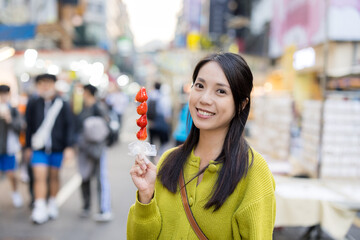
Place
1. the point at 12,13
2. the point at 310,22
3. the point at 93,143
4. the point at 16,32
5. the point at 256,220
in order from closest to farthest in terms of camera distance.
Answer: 1. the point at 256,220
2. the point at 93,143
3. the point at 16,32
4. the point at 310,22
5. the point at 12,13

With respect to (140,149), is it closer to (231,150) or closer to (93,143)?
(231,150)

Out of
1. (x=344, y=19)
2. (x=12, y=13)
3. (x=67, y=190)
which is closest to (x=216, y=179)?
(x=67, y=190)

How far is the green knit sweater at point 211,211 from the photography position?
168 cm

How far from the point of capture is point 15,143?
631cm

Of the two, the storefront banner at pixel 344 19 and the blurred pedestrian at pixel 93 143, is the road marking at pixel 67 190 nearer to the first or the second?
the blurred pedestrian at pixel 93 143

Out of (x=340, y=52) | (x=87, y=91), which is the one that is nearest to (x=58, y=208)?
(x=87, y=91)

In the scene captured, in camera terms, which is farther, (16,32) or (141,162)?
(16,32)

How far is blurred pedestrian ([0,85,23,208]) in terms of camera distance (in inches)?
245

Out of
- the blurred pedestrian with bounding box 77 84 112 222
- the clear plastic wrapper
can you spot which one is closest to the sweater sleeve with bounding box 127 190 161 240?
the clear plastic wrapper

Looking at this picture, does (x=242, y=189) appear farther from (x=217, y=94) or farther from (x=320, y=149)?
(x=320, y=149)

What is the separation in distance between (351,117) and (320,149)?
55 cm

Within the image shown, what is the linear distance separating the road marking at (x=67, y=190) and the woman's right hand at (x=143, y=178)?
5235 millimetres

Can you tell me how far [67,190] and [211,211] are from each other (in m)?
6.35

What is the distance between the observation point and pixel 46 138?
18.0 ft
